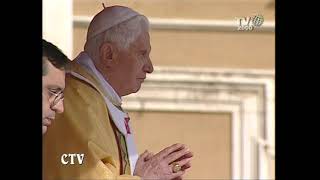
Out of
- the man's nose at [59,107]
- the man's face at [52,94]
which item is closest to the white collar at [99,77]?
the man's face at [52,94]

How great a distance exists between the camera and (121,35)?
31.6 feet

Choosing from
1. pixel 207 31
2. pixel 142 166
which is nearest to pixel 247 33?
pixel 207 31

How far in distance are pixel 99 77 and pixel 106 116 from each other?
0.22 m

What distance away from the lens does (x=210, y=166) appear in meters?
9.66

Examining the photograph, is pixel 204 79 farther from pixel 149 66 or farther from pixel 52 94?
pixel 52 94

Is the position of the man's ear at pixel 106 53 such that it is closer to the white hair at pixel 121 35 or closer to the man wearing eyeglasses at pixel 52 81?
the white hair at pixel 121 35

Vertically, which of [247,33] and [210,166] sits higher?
[247,33]

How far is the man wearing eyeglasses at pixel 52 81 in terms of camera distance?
9.55 meters

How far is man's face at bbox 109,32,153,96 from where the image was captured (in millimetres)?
9617
